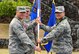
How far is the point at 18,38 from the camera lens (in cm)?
845

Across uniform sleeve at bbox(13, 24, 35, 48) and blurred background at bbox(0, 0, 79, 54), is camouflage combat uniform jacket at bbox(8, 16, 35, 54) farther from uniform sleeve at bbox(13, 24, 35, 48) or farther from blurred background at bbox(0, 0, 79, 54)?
blurred background at bbox(0, 0, 79, 54)

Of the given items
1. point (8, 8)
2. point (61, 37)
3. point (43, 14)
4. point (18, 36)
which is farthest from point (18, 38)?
point (8, 8)

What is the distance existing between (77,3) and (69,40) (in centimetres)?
684

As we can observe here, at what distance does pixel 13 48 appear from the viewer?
848 cm

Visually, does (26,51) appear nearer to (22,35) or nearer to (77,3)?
(22,35)

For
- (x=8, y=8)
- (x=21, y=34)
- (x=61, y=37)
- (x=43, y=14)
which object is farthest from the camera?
(x=8, y=8)

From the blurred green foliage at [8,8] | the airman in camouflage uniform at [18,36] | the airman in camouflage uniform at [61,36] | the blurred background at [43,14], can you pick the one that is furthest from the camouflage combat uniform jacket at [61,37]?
the blurred green foliage at [8,8]

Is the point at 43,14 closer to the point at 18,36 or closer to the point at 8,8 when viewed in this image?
the point at 8,8

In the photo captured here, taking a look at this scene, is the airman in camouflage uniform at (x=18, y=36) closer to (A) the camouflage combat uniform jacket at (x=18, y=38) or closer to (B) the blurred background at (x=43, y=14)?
(A) the camouflage combat uniform jacket at (x=18, y=38)

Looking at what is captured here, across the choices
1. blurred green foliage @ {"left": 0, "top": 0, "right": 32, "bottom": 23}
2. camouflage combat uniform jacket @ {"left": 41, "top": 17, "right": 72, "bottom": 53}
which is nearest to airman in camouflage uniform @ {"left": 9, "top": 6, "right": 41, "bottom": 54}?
camouflage combat uniform jacket @ {"left": 41, "top": 17, "right": 72, "bottom": 53}

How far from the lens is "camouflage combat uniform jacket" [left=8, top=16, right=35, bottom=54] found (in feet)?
27.5

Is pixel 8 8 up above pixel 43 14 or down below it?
above

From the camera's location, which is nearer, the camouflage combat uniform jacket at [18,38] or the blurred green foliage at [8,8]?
the camouflage combat uniform jacket at [18,38]

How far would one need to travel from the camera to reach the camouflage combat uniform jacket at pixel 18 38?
837 centimetres
